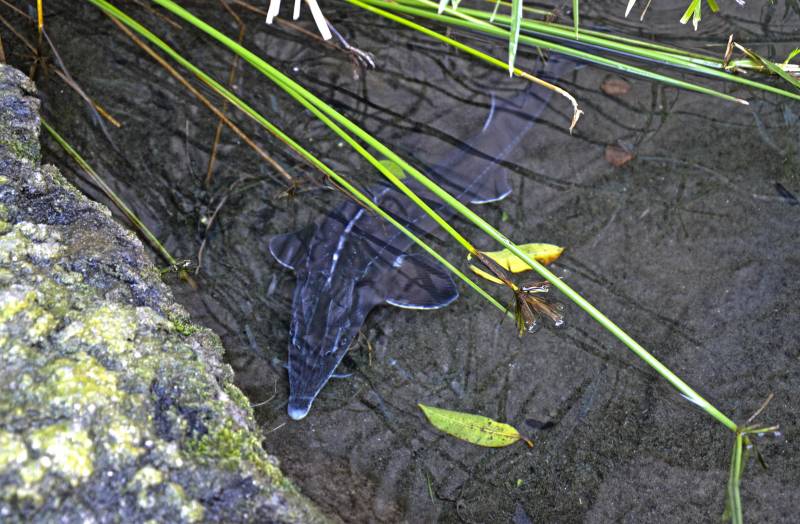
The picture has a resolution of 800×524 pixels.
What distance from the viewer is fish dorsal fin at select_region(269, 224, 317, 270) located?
2.50 meters

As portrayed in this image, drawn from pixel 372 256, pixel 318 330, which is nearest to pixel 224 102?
pixel 372 256

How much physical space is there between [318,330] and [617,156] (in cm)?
131

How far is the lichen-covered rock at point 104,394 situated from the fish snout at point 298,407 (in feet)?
1.66

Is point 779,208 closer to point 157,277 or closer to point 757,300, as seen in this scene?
point 757,300

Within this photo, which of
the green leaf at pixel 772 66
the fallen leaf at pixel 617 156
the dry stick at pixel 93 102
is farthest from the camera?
the fallen leaf at pixel 617 156

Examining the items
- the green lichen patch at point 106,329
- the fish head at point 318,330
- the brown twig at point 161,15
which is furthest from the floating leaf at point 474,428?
the brown twig at point 161,15

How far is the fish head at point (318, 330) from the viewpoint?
7.32 ft

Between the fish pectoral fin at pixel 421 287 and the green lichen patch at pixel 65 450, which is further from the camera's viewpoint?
the fish pectoral fin at pixel 421 287

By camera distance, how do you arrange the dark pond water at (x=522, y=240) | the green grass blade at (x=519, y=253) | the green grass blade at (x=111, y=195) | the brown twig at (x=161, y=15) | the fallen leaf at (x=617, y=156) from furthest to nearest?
the brown twig at (x=161, y=15) → the fallen leaf at (x=617, y=156) → the green grass blade at (x=111, y=195) → the dark pond water at (x=522, y=240) → the green grass blade at (x=519, y=253)

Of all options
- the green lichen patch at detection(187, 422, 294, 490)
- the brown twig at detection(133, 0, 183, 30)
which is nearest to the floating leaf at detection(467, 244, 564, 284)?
the green lichen patch at detection(187, 422, 294, 490)

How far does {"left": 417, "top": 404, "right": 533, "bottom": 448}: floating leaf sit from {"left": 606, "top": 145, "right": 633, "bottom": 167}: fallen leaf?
3.72 ft

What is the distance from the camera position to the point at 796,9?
3.06 m

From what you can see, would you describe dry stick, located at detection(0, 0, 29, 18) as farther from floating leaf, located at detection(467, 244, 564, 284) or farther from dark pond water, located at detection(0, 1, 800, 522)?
floating leaf, located at detection(467, 244, 564, 284)

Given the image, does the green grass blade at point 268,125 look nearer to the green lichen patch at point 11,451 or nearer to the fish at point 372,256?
the fish at point 372,256
